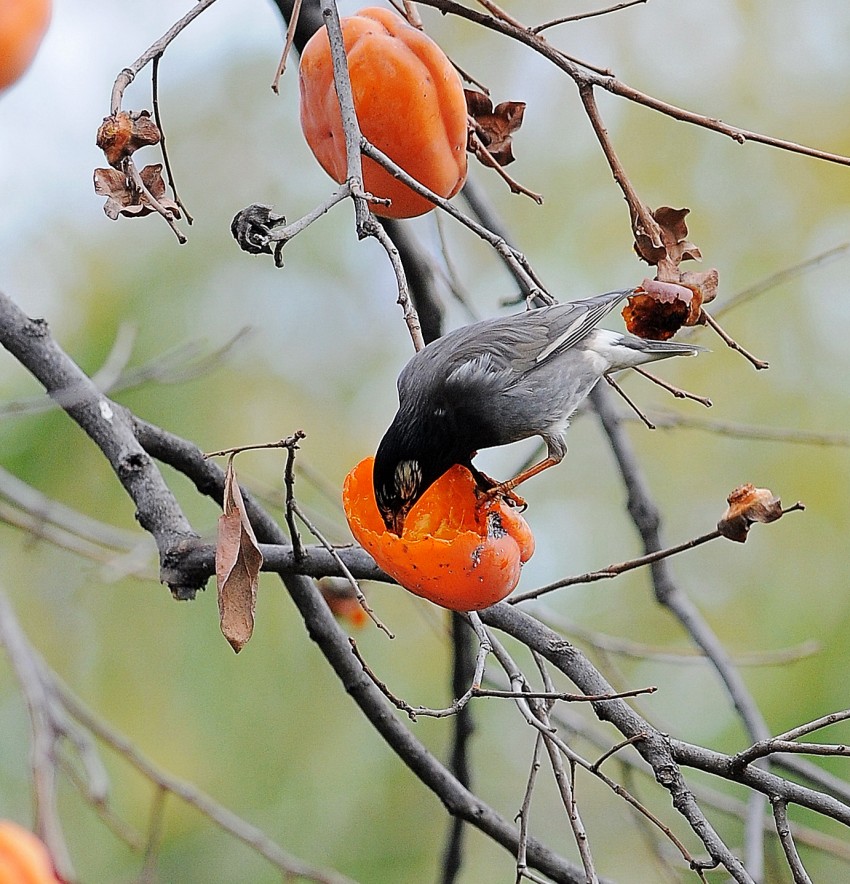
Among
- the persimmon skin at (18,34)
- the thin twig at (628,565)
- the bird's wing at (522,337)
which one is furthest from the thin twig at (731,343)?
the persimmon skin at (18,34)

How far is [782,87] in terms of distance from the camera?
4.75 meters

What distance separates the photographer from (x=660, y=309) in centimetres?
136

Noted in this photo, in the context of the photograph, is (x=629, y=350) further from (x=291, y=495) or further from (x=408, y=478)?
(x=291, y=495)

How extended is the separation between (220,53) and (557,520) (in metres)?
2.47

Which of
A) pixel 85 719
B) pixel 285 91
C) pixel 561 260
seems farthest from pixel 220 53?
pixel 85 719

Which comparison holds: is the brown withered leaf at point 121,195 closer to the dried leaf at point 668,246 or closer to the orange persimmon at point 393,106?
the orange persimmon at point 393,106

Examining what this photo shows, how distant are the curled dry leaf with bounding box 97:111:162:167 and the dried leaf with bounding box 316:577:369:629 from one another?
1.28 metres

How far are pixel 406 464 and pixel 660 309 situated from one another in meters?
0.37

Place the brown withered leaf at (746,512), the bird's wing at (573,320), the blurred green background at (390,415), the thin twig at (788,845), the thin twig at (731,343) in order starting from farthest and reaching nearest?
1. the blurred green background at (390,415)
2. the bird's wing at (573,320)
3. the thin twig at (731,343)
4. the brown withered leaf at (746,512)
5. the thin twig at (788,845)

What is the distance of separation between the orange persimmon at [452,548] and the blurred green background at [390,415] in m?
2.28

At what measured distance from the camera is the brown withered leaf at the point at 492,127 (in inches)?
64.9

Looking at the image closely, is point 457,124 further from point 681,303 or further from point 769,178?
point 769,178

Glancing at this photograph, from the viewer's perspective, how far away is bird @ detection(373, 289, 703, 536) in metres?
1.46

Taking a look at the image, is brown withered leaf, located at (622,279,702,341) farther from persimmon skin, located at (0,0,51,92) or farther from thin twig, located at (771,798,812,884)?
persimmon skin, located at (0,0,51,92)
